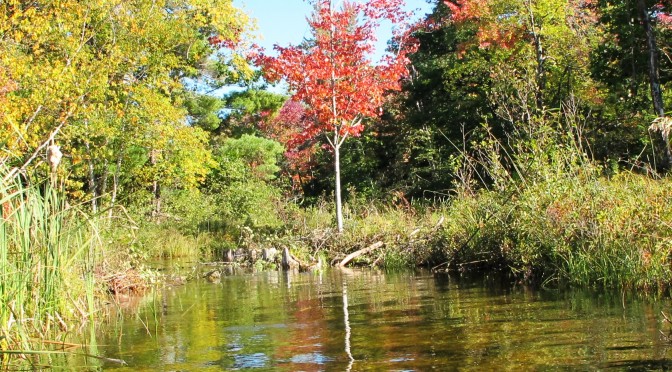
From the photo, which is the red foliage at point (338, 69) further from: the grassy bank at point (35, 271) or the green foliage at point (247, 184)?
the grassy bank at point (35, 271)

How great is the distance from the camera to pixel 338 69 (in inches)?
714

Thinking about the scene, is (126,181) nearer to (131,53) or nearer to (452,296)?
(131,53)

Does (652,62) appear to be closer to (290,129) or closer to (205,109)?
(205,109)

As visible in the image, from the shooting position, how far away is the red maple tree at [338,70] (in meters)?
17.8

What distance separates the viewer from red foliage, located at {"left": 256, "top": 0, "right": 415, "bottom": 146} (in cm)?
1783

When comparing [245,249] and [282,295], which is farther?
[245,249]

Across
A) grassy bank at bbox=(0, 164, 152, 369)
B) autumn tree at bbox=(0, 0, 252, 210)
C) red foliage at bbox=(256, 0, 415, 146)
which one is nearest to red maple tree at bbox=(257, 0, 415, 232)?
red foliage at bbox=(256, 0, 415, 146)

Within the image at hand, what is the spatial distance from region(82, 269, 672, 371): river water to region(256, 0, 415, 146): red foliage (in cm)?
812

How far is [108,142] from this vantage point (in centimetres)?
2102

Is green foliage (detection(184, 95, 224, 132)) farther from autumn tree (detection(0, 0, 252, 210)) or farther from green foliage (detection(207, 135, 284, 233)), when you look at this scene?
autumn tree (detection(0, 0, 252, 210))

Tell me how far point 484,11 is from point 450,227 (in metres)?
11.0

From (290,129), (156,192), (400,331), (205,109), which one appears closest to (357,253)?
(400,331)

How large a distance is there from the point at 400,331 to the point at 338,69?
480 inches

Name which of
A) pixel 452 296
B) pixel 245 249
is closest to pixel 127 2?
pixel 245 249
